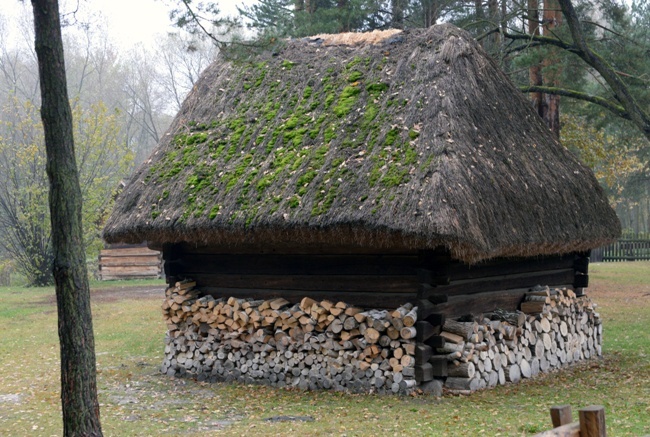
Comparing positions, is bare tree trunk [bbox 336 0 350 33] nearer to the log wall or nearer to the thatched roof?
the thatched roof

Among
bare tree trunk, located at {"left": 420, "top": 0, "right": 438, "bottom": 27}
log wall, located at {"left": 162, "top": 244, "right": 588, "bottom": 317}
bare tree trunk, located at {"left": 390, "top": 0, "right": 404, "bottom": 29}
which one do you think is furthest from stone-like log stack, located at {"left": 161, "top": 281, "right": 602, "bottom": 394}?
bare tree trunk, located at {"left": 390, "top": 0, "right": 404, "bottom": 29}

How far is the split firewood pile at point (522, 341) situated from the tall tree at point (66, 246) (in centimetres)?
487

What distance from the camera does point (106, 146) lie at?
28281mm

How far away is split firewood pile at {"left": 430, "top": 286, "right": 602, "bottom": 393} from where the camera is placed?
1019cm

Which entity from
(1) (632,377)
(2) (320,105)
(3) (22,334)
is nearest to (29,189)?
(3) (22,334)

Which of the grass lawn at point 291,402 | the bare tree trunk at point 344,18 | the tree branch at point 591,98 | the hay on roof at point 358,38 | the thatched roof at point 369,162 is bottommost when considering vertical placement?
the grass lawn at point 291,402

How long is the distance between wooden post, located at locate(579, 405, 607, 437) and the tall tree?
422 cm

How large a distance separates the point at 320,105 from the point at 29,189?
17.4 m

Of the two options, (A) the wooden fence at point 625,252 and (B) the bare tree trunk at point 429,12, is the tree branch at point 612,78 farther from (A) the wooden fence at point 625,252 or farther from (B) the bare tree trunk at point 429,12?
(A) the wooden fence at point 625,252

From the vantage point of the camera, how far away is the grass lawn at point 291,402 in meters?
8.60

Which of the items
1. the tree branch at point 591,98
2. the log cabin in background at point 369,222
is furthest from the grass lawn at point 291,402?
the tree branch at point 591,98

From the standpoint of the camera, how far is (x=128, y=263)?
30906 mm

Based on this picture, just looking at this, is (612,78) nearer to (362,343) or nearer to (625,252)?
(362,343)

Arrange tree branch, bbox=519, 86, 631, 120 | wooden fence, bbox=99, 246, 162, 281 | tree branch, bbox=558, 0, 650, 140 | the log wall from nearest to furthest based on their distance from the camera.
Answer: the log wall < tree branch, bbox=558, 0, 650, 140 < tree branch, bbox=519, 86, 631, 120 < wooden fence, bbox=99, 246, 162, 281
